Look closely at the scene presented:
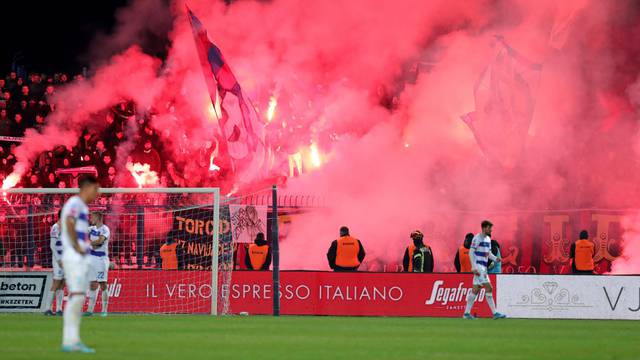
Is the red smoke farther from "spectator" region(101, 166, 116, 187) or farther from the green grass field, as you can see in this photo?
the green grass field

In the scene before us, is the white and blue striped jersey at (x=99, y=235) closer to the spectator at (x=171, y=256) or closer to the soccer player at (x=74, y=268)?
the spectator at (x=171, y=256)

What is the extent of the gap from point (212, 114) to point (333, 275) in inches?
760

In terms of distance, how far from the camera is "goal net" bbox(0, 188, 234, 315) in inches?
945

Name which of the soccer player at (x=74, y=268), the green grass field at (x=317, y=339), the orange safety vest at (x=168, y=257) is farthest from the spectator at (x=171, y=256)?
the soccer player at (x=74, y=268)

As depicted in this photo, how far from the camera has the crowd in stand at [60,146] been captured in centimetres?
3478

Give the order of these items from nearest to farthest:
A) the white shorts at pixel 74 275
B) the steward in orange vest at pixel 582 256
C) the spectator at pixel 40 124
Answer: the white shorts at pixel 74 275, the steward in orange vest at pixel 582 256, the spectator at pixel 40 124

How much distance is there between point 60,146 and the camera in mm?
35312

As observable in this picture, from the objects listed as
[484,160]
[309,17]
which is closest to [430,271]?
[484,160]

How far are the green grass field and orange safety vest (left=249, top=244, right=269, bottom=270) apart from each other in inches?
224

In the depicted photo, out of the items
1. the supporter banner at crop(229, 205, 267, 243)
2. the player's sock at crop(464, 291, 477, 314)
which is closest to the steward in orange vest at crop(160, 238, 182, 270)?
Answer: the supporter banner at crop(229, 205, 267, 243)

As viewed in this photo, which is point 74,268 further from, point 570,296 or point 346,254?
point 570,296

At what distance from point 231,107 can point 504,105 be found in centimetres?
923

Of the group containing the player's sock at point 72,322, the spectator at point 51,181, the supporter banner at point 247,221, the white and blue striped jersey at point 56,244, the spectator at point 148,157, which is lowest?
the player's sock at point 72,322

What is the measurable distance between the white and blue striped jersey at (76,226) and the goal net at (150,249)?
11.2m
